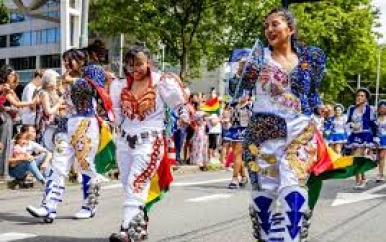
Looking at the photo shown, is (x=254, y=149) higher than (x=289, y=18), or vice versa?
(x=289, y=18)

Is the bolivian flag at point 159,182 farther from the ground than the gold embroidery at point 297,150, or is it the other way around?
the gold embroidery at point 297,150

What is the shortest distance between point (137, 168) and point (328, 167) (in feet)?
5.75

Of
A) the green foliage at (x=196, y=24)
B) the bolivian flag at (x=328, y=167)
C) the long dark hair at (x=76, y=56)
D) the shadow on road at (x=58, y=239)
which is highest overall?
the green foliage at (x=196, y=24)

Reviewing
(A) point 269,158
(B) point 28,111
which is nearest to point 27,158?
(B) point 28,111

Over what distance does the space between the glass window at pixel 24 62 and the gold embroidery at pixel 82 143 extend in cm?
6599

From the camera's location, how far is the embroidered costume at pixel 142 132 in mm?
6062

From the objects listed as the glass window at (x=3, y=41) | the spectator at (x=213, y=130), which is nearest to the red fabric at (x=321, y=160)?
the spectator at (x=213, y=130)

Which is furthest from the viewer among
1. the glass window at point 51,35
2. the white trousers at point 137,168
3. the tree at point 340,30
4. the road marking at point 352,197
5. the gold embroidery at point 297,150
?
the glass window at point 51,35

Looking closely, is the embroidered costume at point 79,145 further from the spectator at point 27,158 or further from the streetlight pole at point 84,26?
the streetlight pole at point 84,26

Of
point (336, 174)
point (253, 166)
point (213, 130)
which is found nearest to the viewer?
point (253, 166)

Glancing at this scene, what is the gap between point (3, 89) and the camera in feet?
32.9

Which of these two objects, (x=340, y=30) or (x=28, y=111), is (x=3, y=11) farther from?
(x=340, y=30)

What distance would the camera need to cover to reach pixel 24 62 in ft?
242

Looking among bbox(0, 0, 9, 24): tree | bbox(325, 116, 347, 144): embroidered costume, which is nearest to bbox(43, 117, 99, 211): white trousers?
bbox(325, 116, 347, 144): embroidered costume
